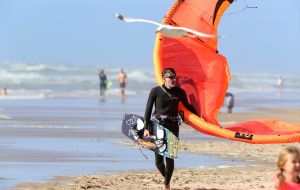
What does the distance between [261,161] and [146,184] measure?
3.67 metres

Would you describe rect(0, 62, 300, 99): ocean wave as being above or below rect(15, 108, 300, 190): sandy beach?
above

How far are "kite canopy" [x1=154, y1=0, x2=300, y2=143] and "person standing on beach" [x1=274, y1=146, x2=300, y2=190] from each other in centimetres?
469

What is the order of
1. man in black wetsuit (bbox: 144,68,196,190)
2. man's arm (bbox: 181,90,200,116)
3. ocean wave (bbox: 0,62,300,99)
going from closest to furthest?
man in black wetsuit (bbox: 144,68,196,190)
man's arm (bbox: 181,90,200,116)
ocean wave (bbox: 0,62,300,99)

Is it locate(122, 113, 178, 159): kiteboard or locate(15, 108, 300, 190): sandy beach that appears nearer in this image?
locate(122, 113, 178, 159): kiteboard

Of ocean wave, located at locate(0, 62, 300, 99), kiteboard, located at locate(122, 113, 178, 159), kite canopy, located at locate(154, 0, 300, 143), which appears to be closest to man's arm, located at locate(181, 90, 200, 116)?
kite canopy, located at locate(154, 0, 300, 143)

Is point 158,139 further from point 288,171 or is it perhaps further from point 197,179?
point 288,171

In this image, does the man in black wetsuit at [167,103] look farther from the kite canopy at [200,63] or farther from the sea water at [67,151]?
the sea water at [67,151]

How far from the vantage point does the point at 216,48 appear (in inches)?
480

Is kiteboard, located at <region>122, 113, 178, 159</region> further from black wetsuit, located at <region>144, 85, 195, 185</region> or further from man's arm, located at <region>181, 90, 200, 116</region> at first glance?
man's arm, located at <region>181, 90, 200, 116</region>

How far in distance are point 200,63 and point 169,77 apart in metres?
1.69

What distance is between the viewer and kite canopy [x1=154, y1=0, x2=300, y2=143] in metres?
11.3

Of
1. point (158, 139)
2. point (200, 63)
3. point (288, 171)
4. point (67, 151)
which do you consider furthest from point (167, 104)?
point (67, 151)

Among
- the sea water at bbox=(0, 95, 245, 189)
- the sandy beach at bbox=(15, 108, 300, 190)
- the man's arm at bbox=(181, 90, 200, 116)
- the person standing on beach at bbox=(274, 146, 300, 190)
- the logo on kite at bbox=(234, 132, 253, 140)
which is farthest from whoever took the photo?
the sea water at bbox=(0, 95, 245, 189)

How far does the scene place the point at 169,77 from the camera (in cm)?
1047
